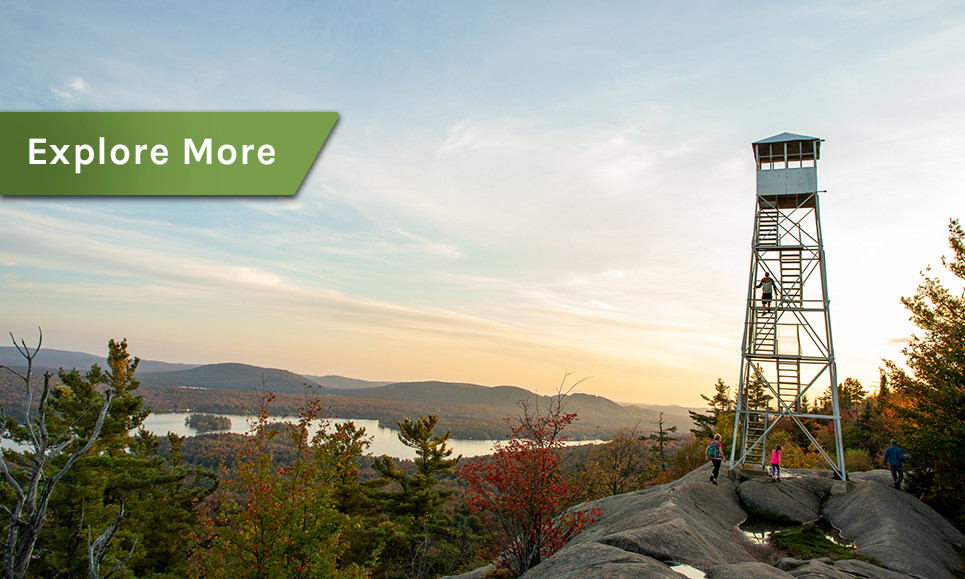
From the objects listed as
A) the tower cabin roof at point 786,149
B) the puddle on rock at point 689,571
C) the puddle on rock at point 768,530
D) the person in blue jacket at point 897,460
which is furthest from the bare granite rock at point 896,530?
the tower cabin roof at point 786,149

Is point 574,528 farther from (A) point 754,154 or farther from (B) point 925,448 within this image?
(A) point 754,154

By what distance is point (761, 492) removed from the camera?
17.8m

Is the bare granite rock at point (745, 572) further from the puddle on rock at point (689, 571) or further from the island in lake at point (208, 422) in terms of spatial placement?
the island in lake at point (208, 422)

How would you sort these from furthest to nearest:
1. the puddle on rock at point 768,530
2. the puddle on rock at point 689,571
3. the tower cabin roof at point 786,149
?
the tower cabin roof at point 786,149
the puddle on rock at point 768,530
the puddle on rock at point 689,571

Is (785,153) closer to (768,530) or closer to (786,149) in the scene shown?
(786,149)

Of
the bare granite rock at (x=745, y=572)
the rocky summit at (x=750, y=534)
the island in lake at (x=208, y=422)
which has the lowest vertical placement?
the island in lake at (x=208, y=422)

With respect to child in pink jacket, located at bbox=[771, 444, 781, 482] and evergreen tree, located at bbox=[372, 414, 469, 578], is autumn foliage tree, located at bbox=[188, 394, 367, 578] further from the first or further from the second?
evergreen tree, located at bbox=[372, 414, 469, 578]

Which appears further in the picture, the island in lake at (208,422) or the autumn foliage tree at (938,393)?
the island in lake at (208,422)

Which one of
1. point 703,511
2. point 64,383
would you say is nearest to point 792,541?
point 703,511

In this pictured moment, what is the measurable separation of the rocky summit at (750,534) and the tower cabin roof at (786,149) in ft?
42.1

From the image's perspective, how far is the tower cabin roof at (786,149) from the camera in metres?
21.4

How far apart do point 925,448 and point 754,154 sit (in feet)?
42.9

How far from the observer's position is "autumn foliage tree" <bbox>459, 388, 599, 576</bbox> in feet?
43.9

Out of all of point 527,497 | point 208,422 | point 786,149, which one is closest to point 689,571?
point 527,497
